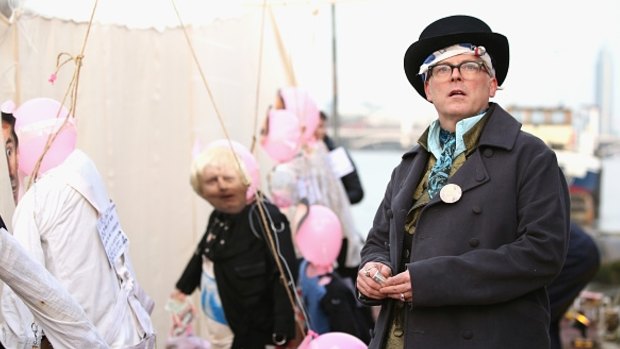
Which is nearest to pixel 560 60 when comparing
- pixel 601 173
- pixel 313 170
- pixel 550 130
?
pixel 550 130

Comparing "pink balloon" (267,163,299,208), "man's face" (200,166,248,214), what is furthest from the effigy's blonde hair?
"pink balloon" (267,163,299,208)

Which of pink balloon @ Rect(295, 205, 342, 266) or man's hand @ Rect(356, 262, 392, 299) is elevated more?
man's hand @ Rect(356, 262, 392, 299)

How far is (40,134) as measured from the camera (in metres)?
3.17

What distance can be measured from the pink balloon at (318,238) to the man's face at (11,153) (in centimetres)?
223

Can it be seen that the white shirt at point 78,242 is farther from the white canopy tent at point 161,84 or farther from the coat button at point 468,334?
the coat button at point 468,334

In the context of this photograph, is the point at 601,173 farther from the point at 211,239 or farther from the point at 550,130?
the point at 211,239

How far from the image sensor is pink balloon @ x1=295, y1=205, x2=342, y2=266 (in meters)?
5.17

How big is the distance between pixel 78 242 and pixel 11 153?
0.39 m

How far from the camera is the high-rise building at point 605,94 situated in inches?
374

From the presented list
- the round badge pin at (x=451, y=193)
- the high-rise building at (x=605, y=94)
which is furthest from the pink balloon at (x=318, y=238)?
the high-rise building at (x=605, y=94)

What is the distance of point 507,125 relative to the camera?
8.66 feet

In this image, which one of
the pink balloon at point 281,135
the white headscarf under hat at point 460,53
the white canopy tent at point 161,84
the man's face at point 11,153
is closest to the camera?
the white headscarf under hat at point 460,53

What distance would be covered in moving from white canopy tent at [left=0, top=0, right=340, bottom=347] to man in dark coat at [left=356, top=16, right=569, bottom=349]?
1.74 metres

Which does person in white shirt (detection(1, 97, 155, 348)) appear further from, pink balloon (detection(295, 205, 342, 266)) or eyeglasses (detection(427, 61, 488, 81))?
pink balloon (detection(295, 205, 342, 266))
